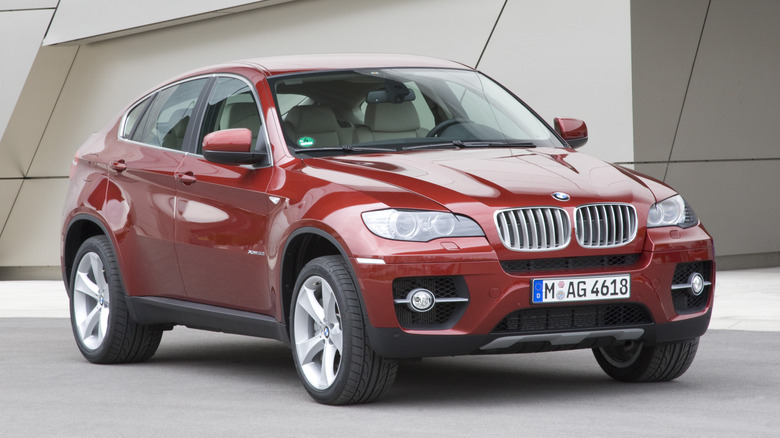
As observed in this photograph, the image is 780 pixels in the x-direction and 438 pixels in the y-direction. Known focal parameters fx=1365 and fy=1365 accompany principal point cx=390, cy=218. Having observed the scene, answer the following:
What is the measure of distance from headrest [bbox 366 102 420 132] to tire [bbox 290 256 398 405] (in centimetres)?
113

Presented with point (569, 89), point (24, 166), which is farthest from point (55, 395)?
point (24, 166)

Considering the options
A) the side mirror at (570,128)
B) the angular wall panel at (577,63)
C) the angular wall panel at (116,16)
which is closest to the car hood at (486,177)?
the side mirror at (570,128)

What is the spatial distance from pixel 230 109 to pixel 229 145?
869 millimetres

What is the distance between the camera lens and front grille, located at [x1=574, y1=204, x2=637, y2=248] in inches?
245

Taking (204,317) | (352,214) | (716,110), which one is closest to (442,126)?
(352,214)

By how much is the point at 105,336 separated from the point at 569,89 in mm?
6978

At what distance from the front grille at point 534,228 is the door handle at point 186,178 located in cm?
212

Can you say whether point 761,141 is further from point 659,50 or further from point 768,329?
point 768,329

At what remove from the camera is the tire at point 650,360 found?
6988 mm

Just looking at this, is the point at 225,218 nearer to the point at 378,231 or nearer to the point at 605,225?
the point at 378,231

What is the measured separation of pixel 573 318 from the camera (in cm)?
629

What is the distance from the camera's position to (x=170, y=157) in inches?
312

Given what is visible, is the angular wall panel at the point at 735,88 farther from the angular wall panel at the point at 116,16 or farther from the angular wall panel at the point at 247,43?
the angular wall panel at the point at 116,16

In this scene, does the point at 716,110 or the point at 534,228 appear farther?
the point at 716,110
